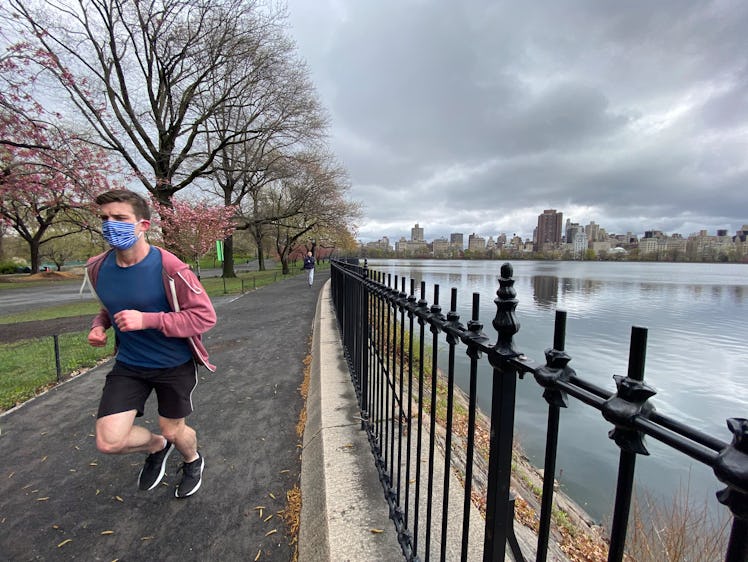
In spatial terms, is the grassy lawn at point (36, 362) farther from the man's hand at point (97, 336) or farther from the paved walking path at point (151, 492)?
the man's hand at point (97, 336)

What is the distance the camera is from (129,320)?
83.5 inches

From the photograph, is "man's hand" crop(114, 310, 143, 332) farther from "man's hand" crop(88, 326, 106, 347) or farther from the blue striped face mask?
"man's hand" crop(88, 326, 106, 347)

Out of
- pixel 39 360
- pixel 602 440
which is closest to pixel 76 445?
pixel 39 360

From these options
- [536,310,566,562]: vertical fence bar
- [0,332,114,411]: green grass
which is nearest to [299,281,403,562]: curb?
[536,310,566,562]: vertical fence bar

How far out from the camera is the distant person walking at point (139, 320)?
228cm

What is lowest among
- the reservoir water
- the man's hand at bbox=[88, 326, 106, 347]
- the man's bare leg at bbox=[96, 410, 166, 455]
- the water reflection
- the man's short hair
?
the reservoir water

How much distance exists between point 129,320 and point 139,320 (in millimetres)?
54

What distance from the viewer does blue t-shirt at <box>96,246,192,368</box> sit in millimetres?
2320

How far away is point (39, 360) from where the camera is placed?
6.20 m

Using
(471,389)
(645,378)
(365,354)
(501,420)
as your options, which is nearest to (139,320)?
(365,354)

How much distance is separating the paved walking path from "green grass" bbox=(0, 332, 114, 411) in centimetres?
37

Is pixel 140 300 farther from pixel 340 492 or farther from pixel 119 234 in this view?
pixel 340 492

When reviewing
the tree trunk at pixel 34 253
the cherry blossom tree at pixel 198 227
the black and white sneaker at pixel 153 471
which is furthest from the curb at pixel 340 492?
the tree trunk at pixel 34 253

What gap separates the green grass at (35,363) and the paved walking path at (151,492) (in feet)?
1.22
